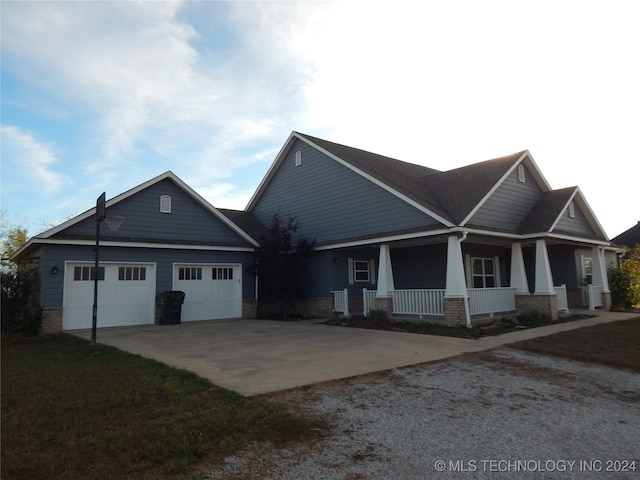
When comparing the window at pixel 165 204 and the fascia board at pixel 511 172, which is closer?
the fascia board at pixel 511 172

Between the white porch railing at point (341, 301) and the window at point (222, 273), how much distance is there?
4492 mm

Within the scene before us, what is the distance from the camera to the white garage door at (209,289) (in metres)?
16.1

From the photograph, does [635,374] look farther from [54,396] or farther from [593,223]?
[593,223]

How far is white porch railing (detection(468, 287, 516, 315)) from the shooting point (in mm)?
13539

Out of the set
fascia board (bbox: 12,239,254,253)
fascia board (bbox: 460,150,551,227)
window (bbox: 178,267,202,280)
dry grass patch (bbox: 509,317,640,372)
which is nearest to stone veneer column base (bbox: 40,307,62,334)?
fascia board (bbox: 12,239,254,253)

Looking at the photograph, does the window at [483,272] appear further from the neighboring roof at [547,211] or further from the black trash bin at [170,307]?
the black trash bin at [170,307]

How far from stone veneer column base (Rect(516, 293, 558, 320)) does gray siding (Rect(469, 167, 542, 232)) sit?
2516 mm

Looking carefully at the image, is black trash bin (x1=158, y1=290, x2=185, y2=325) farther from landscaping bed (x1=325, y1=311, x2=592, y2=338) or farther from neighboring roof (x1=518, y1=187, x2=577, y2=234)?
neighboring roof (x1=518, y1=187, x2=577, y2=234)

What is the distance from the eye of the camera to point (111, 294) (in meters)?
14.4

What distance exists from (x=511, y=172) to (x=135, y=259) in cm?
1463

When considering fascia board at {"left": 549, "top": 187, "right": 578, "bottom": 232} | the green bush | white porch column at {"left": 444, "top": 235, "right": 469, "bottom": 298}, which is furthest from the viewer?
fascia board at {"left": 549, "top": 187, "right": 578, "bottom": 232}

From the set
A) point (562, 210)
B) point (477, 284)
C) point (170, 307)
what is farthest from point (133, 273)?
point (562, 210)

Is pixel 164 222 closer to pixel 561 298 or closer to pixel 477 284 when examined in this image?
pixel 477 284

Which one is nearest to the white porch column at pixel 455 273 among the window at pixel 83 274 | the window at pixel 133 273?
the window at pixel 133 273
